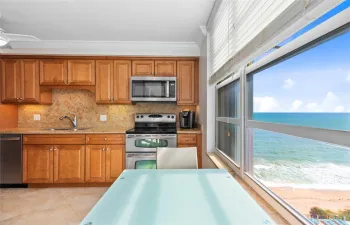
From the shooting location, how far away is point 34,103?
3777 millimetres

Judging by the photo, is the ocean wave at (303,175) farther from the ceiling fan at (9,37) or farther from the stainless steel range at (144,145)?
the ceiling fan at (9,37)

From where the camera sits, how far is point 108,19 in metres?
2.76

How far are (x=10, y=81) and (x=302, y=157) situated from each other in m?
4.29

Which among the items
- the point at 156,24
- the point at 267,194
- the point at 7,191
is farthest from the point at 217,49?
the point at 7,191

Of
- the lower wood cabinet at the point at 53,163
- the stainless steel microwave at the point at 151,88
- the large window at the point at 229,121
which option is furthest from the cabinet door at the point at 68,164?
the large window at the point at 229,121

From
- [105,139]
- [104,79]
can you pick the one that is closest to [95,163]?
[105,139]

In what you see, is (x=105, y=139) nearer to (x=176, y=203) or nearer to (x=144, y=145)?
(x=144, y=145)

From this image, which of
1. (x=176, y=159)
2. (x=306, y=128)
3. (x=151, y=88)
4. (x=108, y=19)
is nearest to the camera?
(x=306, y=128)

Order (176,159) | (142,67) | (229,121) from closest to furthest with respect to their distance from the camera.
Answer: (176,159), (229,121), (142,67)

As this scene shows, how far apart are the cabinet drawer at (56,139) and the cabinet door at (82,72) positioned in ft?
3.02

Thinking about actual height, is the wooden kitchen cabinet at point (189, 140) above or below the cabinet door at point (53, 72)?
below

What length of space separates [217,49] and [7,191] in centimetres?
361

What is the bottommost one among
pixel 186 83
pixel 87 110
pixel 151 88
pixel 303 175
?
pixel 303 175

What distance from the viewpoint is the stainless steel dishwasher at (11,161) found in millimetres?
3359
